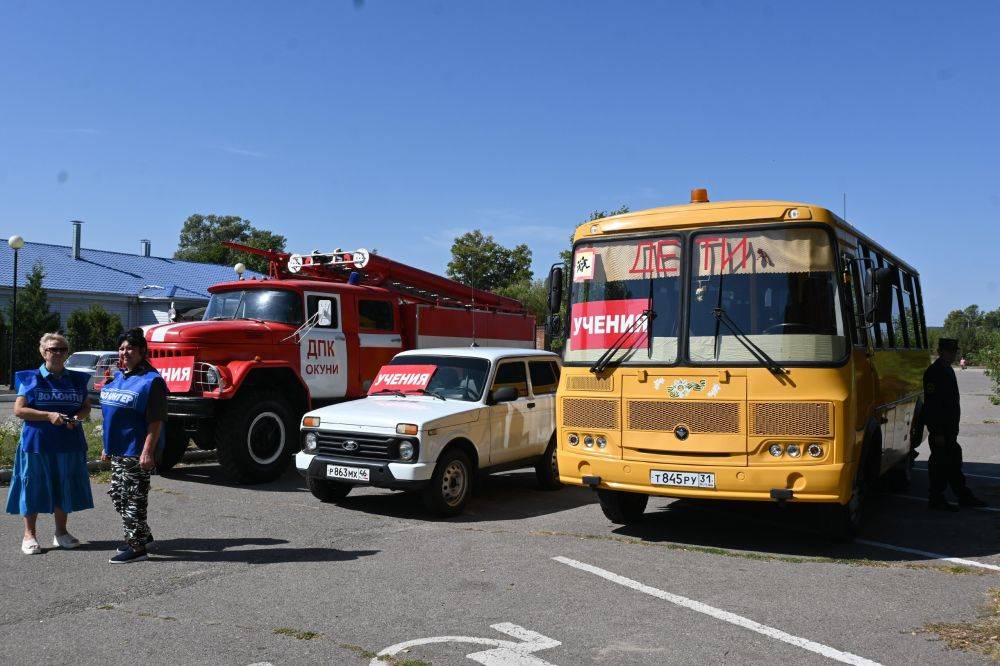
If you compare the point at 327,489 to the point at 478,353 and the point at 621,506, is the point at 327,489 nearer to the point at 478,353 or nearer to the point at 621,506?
the point at 478,353

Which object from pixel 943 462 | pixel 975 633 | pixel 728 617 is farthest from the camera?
pixel 943 462

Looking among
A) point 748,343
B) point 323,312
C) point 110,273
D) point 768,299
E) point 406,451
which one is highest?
point 110,273

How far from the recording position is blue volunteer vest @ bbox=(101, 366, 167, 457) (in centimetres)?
684

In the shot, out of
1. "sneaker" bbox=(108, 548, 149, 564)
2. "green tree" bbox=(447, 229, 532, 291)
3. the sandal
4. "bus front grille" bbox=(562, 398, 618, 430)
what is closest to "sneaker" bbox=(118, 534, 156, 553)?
"sneaker" bbox=(108, 548, 149, 564)

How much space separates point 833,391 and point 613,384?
6.00 feet

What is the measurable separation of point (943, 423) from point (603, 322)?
14.4 feet

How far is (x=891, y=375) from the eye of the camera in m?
9.47

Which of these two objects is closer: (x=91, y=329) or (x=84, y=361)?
(x=84, y=361)

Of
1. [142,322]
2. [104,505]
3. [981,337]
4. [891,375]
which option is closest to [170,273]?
[142,322]

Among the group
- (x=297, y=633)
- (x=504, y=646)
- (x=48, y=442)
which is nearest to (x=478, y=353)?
Answer: (x=48, y=442)

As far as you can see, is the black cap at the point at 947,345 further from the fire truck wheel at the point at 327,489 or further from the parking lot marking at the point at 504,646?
the parking lot marking at the point at 504,646

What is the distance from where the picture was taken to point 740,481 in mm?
7203

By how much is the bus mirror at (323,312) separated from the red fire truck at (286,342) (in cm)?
1

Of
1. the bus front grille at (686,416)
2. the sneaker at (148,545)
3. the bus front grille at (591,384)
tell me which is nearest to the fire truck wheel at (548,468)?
the bus front grille at (591,384)
